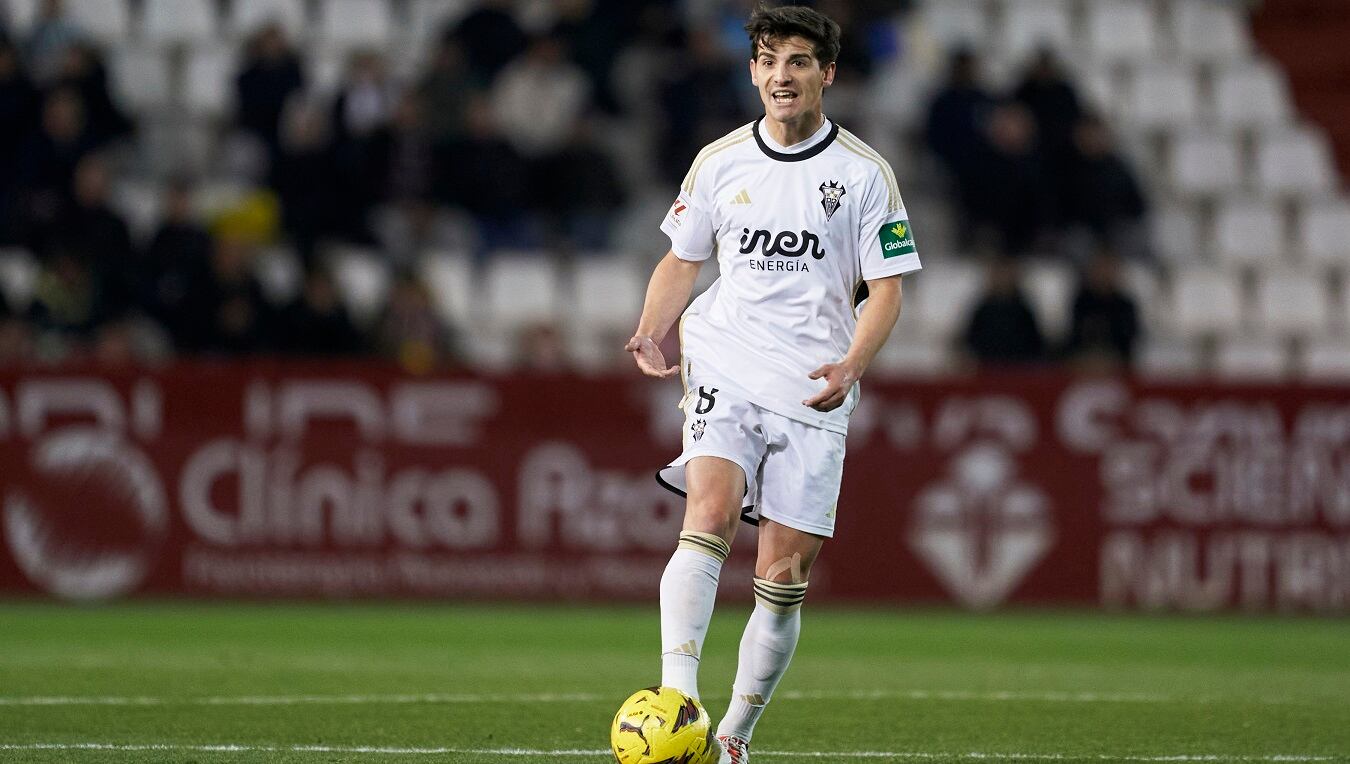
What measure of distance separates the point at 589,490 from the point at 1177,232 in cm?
643

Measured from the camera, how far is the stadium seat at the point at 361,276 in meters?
14.5

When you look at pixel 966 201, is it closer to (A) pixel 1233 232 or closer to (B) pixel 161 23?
(A) pixel 1233 232

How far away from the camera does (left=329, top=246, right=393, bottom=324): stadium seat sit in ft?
47.5

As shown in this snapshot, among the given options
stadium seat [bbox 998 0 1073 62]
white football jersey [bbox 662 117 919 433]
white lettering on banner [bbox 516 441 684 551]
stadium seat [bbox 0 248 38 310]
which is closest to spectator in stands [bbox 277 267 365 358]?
white lettering on banner [bbox 516 441 684 551]

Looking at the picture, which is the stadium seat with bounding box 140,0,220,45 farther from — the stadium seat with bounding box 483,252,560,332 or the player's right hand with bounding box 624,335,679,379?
the player's right hand with bounding box 624,335,679,379

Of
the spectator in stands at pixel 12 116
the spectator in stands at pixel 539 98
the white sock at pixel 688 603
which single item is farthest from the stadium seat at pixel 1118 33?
the white sock at pixel 688 603

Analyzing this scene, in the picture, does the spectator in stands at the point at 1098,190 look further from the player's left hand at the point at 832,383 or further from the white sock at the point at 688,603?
the white sock at the point at 688,603

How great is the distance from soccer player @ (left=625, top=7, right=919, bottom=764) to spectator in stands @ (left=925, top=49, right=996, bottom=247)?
9.80 meters

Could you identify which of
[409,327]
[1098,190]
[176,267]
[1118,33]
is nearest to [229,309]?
[176,267]

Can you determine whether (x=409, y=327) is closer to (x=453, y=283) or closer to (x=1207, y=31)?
(x=453, y=283)

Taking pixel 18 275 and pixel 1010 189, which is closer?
pixel 18 275

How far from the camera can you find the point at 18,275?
46.5 ft

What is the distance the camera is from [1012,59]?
17391 millimetres

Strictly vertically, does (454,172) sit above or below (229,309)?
above
